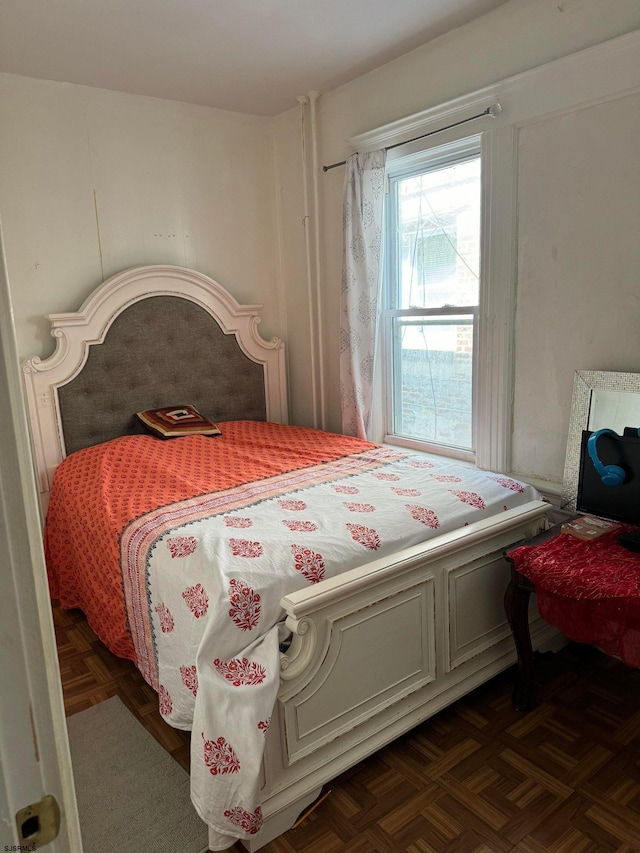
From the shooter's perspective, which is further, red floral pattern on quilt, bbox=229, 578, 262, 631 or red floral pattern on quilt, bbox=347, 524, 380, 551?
red floral pattern on quilt, bbox=347, 524, 380, 551

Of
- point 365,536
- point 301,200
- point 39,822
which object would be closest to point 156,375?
point 301,200

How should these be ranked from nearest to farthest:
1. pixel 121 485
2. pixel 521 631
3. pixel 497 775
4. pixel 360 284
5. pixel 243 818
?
1. pixel 243 818
2. pixel 497 775
3. pixel 521 631
4. pixel 121 485
5. pixel 360 284

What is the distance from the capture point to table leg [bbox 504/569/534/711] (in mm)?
2025

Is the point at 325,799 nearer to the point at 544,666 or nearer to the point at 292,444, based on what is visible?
the point at 544,666

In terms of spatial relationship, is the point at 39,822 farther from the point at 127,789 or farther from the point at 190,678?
the point at 127,789

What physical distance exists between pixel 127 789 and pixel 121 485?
1149 mm

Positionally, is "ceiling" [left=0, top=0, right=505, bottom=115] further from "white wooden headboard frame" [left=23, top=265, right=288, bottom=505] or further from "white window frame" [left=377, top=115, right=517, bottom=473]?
"white wooden headboard frame" [left=23, top=265, right=288, bottom=505]

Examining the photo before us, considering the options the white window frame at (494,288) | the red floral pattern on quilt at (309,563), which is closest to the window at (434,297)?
the white window frame at (494,288)

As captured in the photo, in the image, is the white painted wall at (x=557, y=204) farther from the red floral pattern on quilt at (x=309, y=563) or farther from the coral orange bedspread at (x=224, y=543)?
the red floral pattern on quilt at (x=309, y=563)

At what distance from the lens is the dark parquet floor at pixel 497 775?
165cm

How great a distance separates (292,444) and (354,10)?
1.93m

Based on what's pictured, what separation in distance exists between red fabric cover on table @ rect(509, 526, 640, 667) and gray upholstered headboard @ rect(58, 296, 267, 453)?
214cm

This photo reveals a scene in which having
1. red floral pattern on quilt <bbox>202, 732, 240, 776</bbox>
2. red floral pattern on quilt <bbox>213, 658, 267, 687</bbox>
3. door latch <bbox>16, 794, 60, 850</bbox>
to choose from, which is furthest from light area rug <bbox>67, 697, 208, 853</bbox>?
door latch <bbox>16, 794, 60, 850</bbox>

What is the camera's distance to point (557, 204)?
7.89 ft
